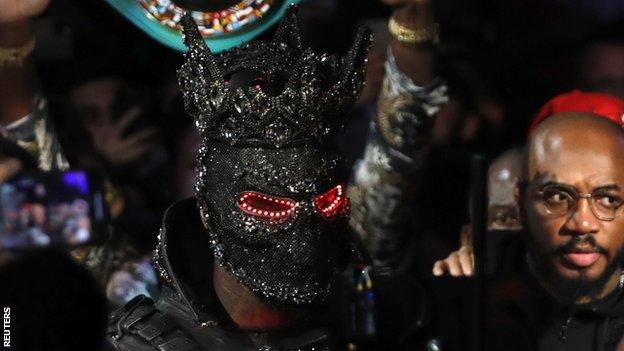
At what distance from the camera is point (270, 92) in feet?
9.98

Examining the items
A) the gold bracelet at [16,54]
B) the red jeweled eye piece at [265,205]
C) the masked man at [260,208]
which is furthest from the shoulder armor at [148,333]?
the gold bracelet at [16,54]

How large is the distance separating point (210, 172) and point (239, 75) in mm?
226

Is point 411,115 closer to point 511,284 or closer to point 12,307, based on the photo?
point 511,284

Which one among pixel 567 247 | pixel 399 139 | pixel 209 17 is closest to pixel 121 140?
pixel 209 17

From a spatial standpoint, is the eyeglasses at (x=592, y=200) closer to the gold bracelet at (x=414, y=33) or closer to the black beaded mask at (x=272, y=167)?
the gold bracelet at (x=414, y=33)

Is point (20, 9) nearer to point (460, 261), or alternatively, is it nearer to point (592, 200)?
point (460, 261)

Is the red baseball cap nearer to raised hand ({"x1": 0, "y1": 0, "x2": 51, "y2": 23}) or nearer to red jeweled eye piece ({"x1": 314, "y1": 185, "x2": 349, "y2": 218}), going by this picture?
red jeweled eye piece ({"x1": 314, "y1": 185, "x2": 349, "y2": 218})

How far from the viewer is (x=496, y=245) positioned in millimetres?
3883

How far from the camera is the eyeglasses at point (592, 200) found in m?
3.68

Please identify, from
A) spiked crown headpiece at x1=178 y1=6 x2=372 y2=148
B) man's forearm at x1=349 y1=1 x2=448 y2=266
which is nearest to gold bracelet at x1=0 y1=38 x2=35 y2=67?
spiked crown headpiece at x1=178 y1=6 x2=372 y2=148

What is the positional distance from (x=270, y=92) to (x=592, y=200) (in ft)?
3.59

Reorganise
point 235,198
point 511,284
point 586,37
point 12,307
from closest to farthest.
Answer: point 12,307 < point 235,198 < point 511,284 < point 586,37

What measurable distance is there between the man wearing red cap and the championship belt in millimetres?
837

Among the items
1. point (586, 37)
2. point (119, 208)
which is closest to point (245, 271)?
point (119, 208)
